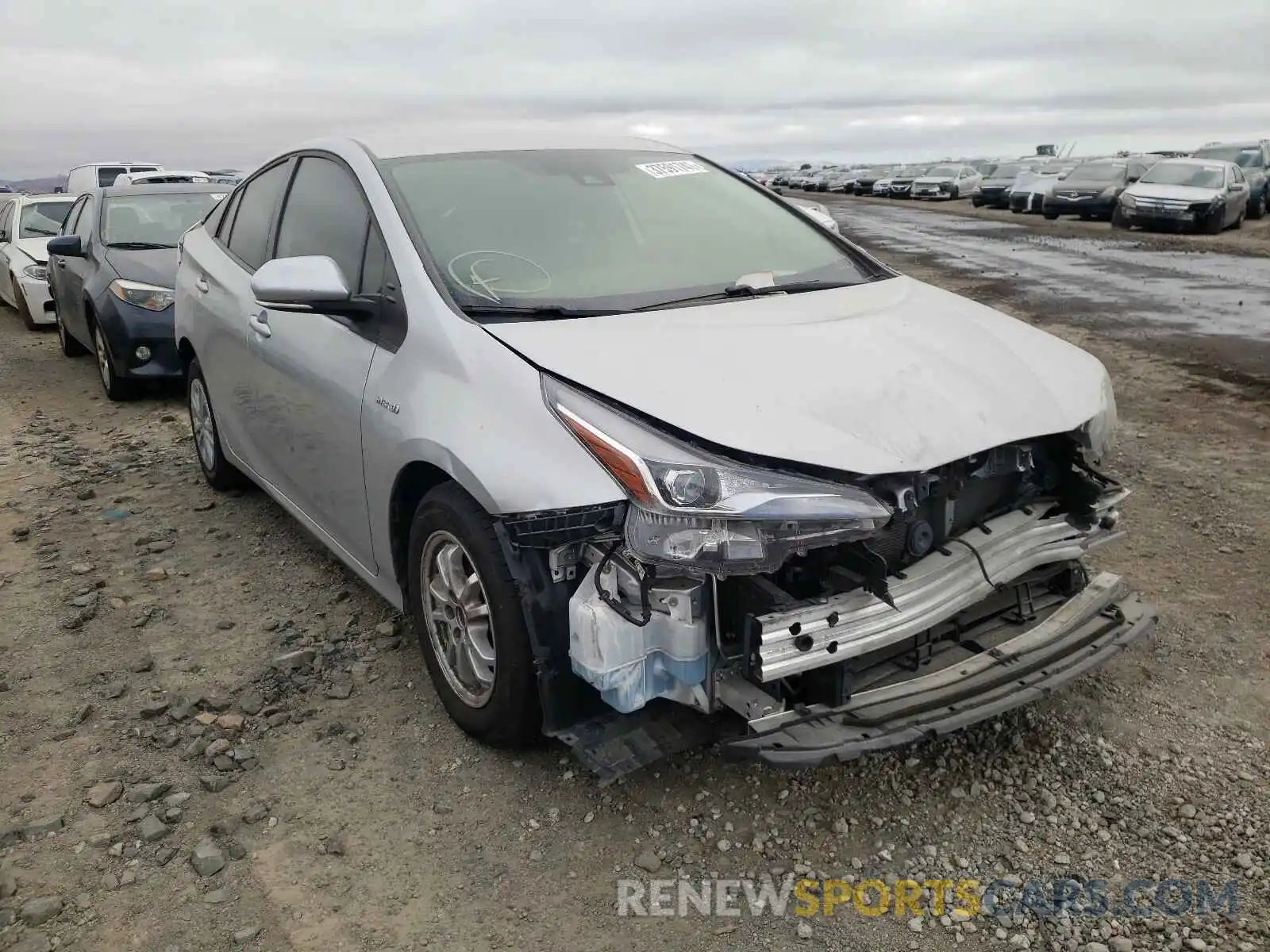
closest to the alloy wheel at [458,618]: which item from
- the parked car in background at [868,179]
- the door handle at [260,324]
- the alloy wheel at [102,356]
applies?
the door handle at [260,324]

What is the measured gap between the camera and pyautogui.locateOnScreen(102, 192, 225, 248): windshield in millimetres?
8328

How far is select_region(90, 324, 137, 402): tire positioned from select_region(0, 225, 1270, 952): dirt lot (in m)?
4.01

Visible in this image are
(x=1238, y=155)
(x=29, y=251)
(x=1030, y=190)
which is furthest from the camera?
Result: (x=1030, y=190)

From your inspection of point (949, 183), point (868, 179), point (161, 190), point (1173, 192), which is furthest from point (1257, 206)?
point (161, 190)

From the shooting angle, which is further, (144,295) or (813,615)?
(144,295)

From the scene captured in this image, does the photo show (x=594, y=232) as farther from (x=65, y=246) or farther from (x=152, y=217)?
(x=152, y=217)

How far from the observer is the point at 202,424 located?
5391mm

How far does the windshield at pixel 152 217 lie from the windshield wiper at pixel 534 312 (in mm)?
6494

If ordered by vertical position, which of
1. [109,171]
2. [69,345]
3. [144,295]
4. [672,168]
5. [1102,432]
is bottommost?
[69,345]

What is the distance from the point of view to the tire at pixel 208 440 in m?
5.16

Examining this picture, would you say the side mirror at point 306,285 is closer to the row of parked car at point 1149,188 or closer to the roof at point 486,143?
the roof at point 486,143

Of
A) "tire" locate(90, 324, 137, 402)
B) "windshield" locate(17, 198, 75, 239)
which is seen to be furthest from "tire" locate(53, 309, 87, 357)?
"windshield" locate(17, 198, 75, 239)

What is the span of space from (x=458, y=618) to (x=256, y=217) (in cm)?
249

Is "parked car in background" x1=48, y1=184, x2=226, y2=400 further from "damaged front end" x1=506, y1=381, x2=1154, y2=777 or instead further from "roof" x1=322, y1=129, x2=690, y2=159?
"damaged front end" x1=506, y1=381, x2=1154, y2=777
